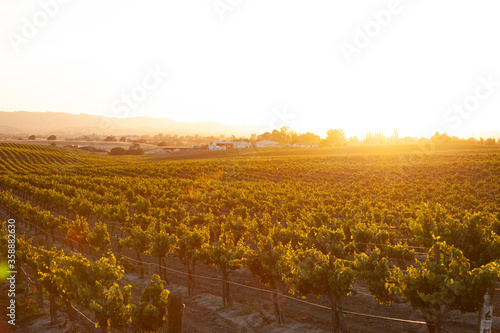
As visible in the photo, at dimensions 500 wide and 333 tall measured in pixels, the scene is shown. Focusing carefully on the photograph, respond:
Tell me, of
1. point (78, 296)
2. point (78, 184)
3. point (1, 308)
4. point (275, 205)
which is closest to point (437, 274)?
point (78, 296)

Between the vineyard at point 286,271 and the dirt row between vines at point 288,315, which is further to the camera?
the dirt row between vines at point 288,315

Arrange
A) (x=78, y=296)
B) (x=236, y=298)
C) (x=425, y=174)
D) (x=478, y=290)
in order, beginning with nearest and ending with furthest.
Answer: (x=478, y=290) → (x=78, y=296) → (x=236, y=298) → (x=425, y=174)

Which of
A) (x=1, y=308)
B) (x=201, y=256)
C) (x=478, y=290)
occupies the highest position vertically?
(x=478, y=290)

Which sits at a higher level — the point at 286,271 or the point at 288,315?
the point at 286,271

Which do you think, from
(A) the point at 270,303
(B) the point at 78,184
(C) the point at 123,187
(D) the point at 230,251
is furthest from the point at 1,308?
(B) the point at 78,184

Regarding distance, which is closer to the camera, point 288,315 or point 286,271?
point 286,271

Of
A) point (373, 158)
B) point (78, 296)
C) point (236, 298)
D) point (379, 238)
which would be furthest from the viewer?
point (373, 158)

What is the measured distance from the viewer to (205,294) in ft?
68.0

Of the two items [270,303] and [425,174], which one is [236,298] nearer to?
[270,303]

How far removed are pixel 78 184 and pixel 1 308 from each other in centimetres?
4216

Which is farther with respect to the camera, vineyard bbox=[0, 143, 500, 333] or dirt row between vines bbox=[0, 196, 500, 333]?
dirt row between vines bbox=[0, 196, 500, 333]

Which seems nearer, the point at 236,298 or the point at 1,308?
the point at 1,308

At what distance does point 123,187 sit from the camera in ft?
184

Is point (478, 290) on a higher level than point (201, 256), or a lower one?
higher
